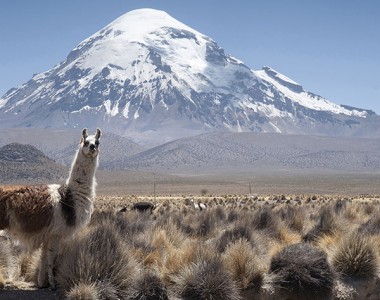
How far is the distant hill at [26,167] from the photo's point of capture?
113m

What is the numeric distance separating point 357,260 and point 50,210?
628 cm

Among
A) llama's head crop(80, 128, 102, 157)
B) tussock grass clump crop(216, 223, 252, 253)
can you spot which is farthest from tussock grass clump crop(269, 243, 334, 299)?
llama's head crop(80, 128, 102, 157)

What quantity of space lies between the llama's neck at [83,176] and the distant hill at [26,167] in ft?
332

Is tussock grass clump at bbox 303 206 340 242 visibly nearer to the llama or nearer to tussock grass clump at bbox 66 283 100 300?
the llama

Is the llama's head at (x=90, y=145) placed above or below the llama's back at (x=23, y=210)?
above

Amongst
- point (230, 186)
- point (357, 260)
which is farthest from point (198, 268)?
point (230, 186)

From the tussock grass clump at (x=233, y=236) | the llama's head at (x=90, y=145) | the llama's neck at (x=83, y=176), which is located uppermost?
the llama's head at (x=90, y=145)

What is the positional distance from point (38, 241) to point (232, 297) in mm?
3634

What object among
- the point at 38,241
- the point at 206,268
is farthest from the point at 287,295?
the point at 38,241

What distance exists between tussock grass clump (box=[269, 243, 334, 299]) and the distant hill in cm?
10212

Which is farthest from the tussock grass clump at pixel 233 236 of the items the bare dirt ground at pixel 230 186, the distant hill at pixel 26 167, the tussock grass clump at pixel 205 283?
the distant hill at pixel 26 167

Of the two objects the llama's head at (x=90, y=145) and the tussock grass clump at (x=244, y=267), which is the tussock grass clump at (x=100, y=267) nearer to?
the llama's head at (x=90, y=145)

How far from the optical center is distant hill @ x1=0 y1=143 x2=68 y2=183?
113 m

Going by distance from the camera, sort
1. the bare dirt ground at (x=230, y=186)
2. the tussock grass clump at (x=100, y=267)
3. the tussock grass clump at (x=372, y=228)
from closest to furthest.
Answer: the tussock grass clump at (x=100, y=267) < the tussock grass clump at (x=372, y=228) < the bare dirt ground at (x=230, y=186)
